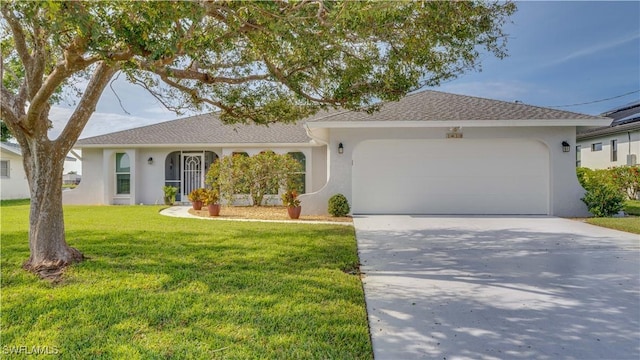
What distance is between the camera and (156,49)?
3.56 meters

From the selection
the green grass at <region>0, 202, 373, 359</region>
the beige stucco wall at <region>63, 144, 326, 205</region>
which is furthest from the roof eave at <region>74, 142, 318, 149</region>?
the green grass at <region>0, 202, 373, 359</region>

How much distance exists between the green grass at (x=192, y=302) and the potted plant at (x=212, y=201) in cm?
443

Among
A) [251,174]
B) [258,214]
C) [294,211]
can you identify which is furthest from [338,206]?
[251,174]

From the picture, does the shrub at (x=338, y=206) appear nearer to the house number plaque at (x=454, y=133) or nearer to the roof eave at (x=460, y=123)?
the roof eave at (x=460, y=123)

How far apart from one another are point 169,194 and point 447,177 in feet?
38.3

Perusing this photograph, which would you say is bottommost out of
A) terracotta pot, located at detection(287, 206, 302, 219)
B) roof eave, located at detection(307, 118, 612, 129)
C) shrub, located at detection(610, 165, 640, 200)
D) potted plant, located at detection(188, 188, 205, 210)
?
terracotta pot, located at detection(287, 206, 302, 219)

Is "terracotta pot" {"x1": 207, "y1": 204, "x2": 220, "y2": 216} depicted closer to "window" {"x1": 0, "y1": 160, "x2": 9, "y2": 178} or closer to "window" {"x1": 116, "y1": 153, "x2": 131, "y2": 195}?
"window" {"x1": 116, "y1": 153, "x2": 131, "y2": 195}

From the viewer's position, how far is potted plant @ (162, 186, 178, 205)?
50.0 feet

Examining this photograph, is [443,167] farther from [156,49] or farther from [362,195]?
[156,49]

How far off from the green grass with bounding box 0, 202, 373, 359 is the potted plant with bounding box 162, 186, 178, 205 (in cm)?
826

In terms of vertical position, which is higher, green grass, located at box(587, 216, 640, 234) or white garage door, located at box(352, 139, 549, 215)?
white garage door, located at box(352, 139, 549, 215)

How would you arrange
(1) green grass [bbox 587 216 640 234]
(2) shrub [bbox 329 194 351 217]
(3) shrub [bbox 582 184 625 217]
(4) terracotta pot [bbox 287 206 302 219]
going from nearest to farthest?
1. (1) green grass [bbox 587 216 640 234]
2. (3) shrub [bbox 582 184 625 217]
3. (4) terracotta pot [bbox 287 206 302 219]
4. (2) shrub [bbox 329 194 351 217]

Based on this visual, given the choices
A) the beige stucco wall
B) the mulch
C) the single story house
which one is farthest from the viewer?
the single story house

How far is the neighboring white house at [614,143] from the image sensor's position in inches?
723
